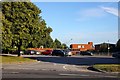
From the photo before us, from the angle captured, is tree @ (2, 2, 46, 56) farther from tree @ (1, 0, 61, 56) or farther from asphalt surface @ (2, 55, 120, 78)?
asphalt surface @ (2, 55, 120, 78)

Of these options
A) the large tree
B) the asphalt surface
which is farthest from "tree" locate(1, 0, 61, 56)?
the asphalt surface

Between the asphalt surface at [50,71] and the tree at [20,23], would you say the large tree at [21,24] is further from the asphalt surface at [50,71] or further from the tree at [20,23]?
the asphalt surface at [50,71]

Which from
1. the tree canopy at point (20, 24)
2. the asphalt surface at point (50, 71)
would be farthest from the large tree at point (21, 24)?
the asphalt surface at point (50, 71)

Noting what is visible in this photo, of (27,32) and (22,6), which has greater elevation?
(22,6)

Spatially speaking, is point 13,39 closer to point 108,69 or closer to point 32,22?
point 32,22

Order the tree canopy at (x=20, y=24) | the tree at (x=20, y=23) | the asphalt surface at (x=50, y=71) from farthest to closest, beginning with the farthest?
1. the tree at (x=20, y=23)
2. the tree canopy at (x=20, y=24)
3. the asphalt surface at (x=50, y=71)

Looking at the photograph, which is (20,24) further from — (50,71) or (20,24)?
(50,71)

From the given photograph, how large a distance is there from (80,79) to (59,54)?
49.0 metres

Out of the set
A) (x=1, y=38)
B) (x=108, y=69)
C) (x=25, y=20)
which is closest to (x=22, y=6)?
(x=25, y=20)

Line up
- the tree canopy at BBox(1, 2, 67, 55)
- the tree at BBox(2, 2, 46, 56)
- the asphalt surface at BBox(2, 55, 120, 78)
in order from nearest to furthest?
1. the asphalt surface at BBox(2, 55, 120, 78)
2. the tree canopy at BBox(1, 2, 67, 55)
3. the tree at BBox(2, 2, 46, 56)

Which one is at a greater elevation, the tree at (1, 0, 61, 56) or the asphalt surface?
the tree at (1, 0, 61, 56)

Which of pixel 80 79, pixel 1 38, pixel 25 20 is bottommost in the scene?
pixel 80 79

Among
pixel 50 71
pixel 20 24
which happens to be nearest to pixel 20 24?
pixel 20 24

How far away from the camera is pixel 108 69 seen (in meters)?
25.0
